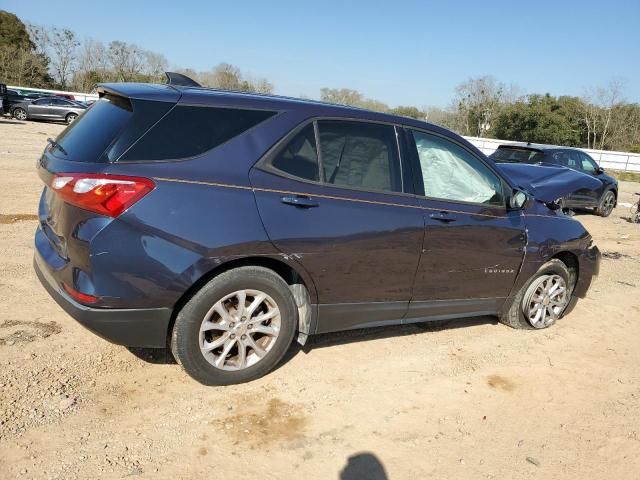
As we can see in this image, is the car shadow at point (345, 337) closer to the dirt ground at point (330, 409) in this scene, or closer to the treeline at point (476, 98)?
the dirt ground at point (330, 409)

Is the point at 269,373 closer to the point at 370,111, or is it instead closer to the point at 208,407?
Result: the point at 208,407

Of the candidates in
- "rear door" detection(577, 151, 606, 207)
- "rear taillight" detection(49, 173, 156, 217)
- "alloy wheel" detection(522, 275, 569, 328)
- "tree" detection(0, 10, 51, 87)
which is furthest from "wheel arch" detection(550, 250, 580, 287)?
"tree" detection(0, 10, 51, 87)

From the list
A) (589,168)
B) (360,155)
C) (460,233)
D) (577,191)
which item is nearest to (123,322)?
(360,155)

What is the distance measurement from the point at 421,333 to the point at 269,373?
63.4 inches

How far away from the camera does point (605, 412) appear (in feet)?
12.0

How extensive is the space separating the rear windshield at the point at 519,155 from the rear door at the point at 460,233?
7.56 m

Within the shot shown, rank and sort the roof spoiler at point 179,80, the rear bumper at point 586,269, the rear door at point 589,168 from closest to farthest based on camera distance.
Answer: the roof spoiler at point 179,80, the rear bumper at point 586,269, the rear door at point 589,168

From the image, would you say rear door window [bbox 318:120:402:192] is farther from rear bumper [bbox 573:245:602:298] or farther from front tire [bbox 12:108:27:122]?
front tire [bbox 12:108:27:122]

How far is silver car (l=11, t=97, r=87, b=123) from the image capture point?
83.5ft

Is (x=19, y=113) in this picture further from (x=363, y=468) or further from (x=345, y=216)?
(x=363, y=468)

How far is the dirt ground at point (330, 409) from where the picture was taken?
9.06 feet

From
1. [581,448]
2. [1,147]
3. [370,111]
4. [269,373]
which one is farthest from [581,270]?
[1,147]

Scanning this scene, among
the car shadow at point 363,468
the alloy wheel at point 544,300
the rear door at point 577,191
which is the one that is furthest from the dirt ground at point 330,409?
the rear door at point 577,191

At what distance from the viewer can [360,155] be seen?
3.68 metres
